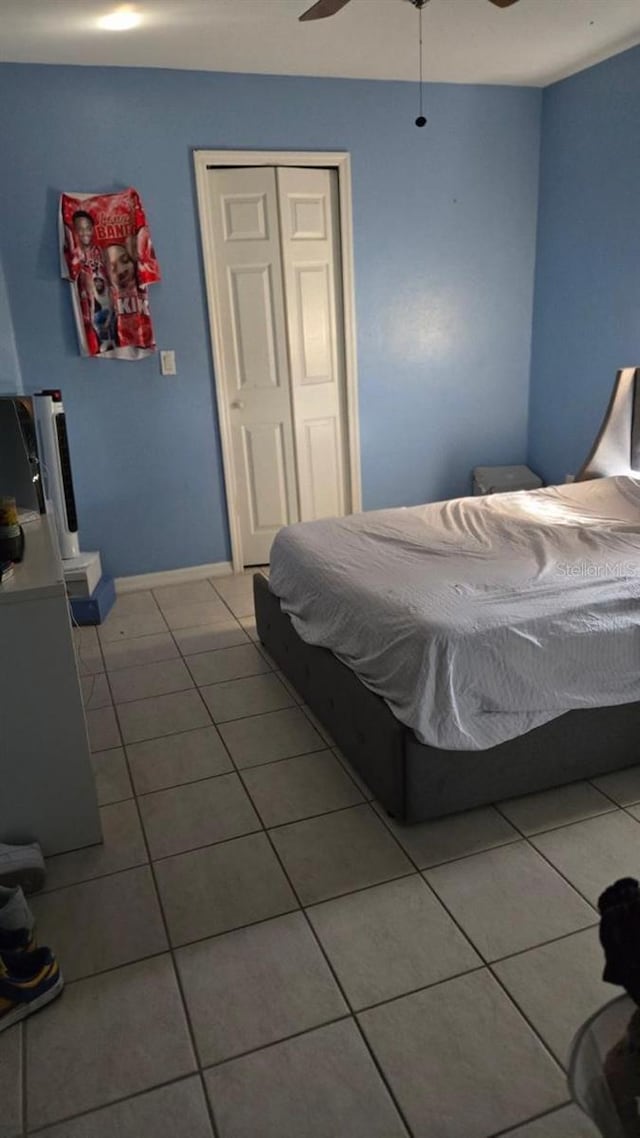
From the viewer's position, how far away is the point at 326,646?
97.9 inches

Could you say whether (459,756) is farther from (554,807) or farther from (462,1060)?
(462,1060)

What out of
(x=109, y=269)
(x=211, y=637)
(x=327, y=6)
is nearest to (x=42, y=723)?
(x=211, y=637)

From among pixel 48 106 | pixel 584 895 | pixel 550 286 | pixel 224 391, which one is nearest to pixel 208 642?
pixel 224 391

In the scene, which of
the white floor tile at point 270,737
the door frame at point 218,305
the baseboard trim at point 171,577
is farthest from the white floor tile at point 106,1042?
the door frame at point 218,305

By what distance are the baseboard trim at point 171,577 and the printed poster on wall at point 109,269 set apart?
124 centimetres

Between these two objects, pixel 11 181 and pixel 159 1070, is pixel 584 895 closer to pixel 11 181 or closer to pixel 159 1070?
pixel 159 1070

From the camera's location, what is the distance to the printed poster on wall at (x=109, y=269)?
12.1 feet

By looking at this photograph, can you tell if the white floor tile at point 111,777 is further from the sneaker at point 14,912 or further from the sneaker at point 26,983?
the sneaker at point 26,983

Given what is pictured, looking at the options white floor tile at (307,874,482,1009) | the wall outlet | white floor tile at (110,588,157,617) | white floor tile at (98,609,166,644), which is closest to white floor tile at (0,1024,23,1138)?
white floor tile at (307,874,482,1009)

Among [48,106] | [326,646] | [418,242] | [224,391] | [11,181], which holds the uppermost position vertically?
[48,106]

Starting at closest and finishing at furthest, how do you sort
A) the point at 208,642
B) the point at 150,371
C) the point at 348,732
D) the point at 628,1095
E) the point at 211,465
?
1. the point at 628,1095
2. the point at 348,732
3. the point at 208,642
4. the point at 150,371
5. the point at 211,465

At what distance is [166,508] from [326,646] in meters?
2.09

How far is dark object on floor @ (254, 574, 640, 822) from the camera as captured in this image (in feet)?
6.67

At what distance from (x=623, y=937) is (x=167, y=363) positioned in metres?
3.69
